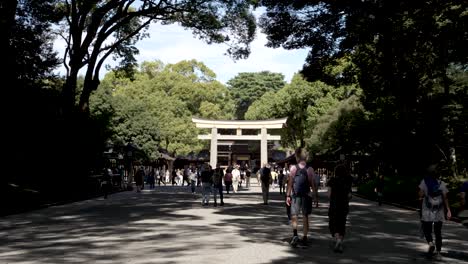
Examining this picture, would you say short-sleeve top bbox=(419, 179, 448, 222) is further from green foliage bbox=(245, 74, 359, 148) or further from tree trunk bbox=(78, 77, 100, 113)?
green foliage bbox=(245, 74, 359, 148)

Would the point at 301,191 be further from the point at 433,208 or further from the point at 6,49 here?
the point at 6,49

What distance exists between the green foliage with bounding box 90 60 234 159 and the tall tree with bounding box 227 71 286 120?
772 inches

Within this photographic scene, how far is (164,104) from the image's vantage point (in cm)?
6700

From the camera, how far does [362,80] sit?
83.0 ft

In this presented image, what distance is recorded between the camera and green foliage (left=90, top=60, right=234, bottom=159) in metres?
56.8

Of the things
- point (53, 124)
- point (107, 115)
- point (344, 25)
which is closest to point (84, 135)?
point (53, 124)

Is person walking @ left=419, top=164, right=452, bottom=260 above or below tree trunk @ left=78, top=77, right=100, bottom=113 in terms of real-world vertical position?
below

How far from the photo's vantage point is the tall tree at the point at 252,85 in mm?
97188

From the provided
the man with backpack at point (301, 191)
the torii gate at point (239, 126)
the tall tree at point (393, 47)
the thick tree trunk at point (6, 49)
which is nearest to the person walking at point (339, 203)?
the man with backpack at point (301, 191)

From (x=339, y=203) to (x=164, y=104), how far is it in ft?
192

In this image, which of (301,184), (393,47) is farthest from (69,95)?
(301,184)

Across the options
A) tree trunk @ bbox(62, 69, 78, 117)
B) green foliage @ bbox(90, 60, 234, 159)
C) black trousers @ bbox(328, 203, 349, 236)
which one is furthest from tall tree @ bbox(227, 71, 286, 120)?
black trousers @ bbox(328, 203, 349, 236)

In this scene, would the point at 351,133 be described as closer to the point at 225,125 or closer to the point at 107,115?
the point at 107,115

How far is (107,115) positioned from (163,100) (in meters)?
33.1
